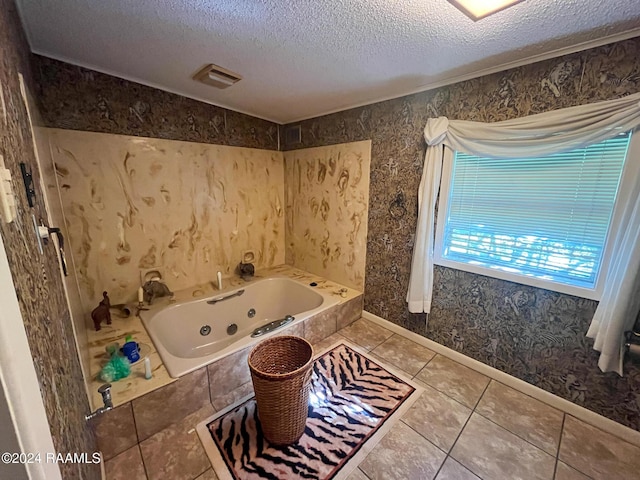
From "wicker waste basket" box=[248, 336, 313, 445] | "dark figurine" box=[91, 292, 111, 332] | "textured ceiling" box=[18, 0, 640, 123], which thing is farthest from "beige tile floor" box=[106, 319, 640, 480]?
"textured ceiling" box=[18, 0, 640, 123]

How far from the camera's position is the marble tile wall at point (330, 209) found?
2.49m

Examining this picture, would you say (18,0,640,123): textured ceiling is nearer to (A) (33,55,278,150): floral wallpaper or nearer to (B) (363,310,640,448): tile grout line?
(A) (33,55,278,150): floral wallpaper

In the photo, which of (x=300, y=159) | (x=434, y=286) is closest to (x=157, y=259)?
(x=300, y=159)

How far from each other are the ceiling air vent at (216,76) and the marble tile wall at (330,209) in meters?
1.11

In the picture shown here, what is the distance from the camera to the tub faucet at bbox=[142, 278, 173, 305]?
7.35 ft

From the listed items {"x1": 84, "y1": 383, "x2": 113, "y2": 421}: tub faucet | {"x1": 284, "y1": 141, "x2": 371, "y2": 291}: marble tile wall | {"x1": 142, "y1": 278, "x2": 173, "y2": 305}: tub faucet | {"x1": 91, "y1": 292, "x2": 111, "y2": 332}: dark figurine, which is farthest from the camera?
{"x1": 284, "y1": 141, "x2": 371, "y2": 291}: marble tile wall

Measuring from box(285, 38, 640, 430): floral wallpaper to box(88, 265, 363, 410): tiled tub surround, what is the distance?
38 centimetres

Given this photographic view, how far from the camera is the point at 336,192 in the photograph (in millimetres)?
2664

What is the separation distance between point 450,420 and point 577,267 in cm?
121

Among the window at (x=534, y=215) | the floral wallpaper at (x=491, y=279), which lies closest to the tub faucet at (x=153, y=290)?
the floral wallpaper at (x=491, y=279)

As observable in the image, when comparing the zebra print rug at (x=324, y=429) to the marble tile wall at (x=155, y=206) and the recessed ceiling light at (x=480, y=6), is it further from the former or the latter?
the recessed ceiling light at (x=480, y=6)

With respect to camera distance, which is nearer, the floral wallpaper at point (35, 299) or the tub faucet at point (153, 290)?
the floral wallpaper at point (35, 299)

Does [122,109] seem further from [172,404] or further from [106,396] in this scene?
[172,404]

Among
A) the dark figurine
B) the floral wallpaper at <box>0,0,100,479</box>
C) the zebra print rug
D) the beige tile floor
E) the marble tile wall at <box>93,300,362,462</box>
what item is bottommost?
the beige tile floor
